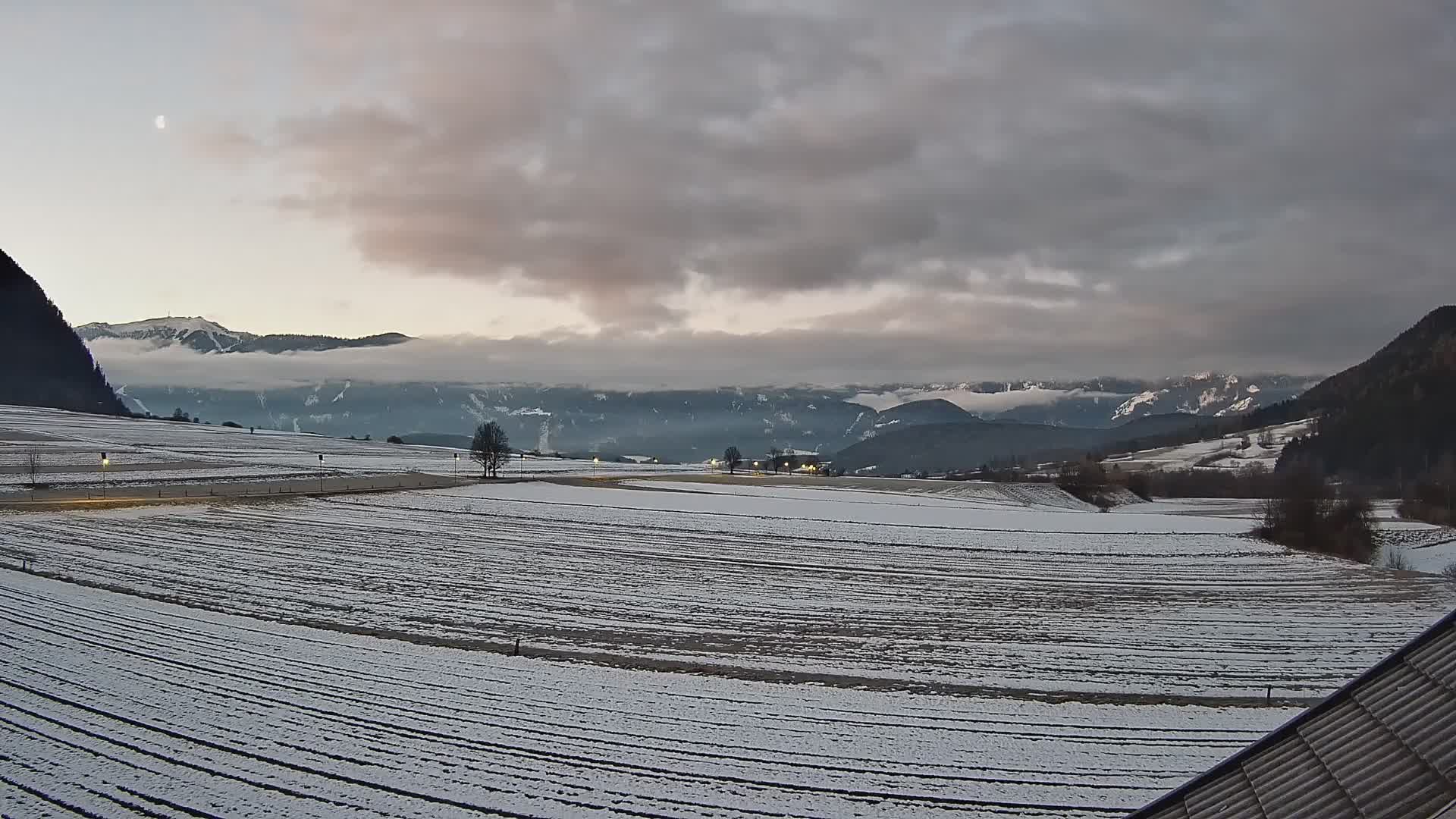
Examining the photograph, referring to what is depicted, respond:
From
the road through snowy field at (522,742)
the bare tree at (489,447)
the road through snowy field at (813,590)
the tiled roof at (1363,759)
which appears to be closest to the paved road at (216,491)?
the bare tree at (489,447)

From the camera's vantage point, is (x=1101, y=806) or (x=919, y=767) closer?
(x=1101, y=806)

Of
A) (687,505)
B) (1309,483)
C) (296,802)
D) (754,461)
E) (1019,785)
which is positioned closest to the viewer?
(296,802)

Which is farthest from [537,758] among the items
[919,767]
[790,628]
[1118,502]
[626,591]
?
[1118,502]

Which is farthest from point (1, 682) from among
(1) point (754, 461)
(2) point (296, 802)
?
(1) point (754, 461)

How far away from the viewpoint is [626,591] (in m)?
38.5

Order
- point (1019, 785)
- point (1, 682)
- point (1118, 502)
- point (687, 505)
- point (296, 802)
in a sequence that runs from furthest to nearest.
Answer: point (1118, 502), point (687, 505), point (1, 682), point (1019, 785), point (296, 802)

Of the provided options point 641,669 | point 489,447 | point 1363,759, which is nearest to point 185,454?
point 489,447

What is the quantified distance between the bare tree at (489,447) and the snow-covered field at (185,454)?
426cm

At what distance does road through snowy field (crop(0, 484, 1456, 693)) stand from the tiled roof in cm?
1499

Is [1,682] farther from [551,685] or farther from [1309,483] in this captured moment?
[1309,483]

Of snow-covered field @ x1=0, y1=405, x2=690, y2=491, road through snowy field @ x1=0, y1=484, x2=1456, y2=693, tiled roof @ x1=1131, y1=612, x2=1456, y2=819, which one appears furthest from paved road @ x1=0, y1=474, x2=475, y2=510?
tiled roof @ x1=1131, y1=612, x2=1456, y2=819

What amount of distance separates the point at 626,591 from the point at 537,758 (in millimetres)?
20544

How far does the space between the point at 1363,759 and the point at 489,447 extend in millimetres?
121943

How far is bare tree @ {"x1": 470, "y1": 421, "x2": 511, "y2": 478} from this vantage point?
394ft
